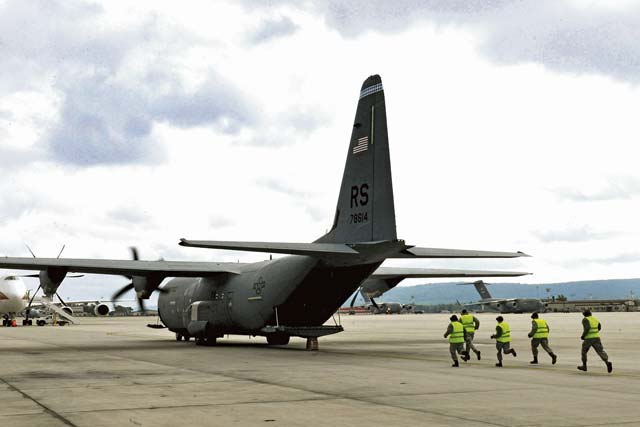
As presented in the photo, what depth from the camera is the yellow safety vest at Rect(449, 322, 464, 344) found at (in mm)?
20109

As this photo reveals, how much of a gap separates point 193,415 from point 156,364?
411 inches

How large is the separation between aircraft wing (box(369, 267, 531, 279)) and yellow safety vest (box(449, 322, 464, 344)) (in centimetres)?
1251

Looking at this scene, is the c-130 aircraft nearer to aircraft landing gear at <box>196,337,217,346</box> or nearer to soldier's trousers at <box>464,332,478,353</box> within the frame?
aircraft landing gear at <box>196,337,217,346</box>

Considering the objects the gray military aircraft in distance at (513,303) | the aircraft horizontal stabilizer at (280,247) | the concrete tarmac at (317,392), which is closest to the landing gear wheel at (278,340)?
the concrete tarmac at (317,392)

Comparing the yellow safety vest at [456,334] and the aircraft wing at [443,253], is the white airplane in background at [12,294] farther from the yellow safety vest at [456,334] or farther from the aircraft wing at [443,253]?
the yellow safety vest at [456,334]

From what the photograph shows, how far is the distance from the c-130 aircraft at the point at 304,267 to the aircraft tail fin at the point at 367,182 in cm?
3

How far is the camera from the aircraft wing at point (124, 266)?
27.0 m

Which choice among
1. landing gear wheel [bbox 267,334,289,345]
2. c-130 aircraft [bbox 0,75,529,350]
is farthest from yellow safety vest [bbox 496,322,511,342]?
landing gear wheel [bbox 267,334,289,345]

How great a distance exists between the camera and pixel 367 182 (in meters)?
24.3

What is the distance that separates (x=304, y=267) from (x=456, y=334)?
748 cm

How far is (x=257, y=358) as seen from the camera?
2342 cm

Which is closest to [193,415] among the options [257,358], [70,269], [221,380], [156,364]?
[221,380]

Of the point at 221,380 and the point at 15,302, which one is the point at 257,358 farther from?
the point at 15,302

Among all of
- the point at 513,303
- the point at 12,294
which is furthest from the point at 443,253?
the point at 513,303
